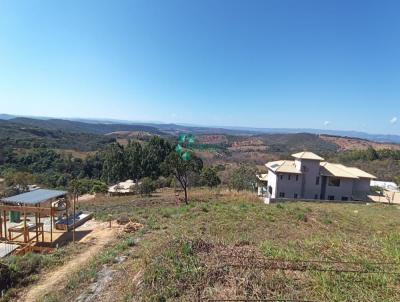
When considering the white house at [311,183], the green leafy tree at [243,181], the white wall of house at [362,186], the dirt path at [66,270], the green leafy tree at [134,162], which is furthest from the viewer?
the green leafy tree at [134,162]

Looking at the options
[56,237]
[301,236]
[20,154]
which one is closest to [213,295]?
[301,236]

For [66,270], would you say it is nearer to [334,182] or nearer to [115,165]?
[334,182]

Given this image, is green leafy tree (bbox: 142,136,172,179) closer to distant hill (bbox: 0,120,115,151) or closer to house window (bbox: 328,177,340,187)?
house window (bbox: 328,177,340,187)

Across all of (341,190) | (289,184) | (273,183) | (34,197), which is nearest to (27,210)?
(34,197)

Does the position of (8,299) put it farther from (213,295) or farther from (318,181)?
(318,181)

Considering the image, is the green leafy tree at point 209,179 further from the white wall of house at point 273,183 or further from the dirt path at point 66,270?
the dirt path at point 66,270

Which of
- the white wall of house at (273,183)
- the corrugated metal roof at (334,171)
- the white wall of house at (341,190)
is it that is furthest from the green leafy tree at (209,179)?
the white wall of house at (341,190)
